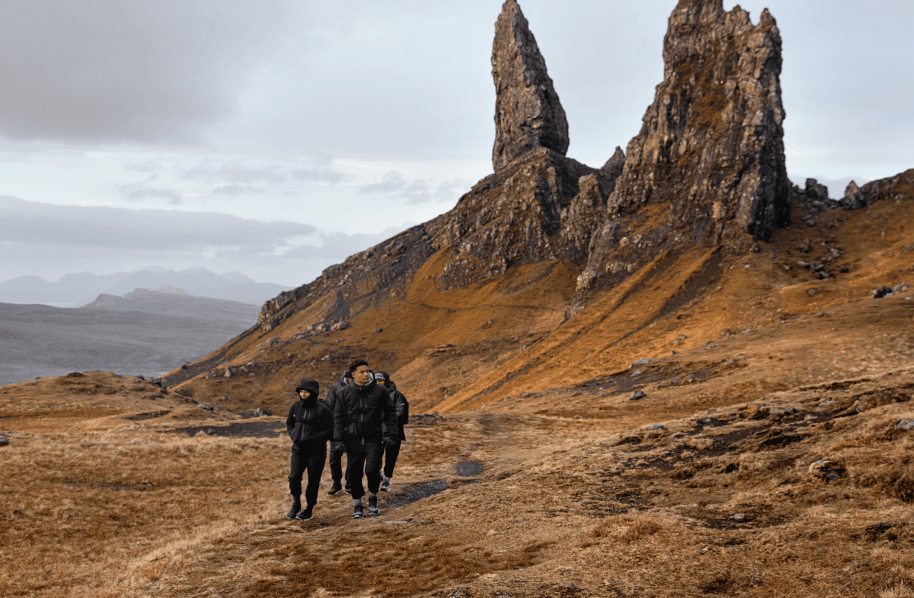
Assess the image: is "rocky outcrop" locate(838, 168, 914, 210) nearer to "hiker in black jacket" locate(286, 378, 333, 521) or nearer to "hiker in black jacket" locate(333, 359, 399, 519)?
"hiker in black jacket" locate(333, 359, 399, 519)

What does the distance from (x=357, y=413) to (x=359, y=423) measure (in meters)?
0.25

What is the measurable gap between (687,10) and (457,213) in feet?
219

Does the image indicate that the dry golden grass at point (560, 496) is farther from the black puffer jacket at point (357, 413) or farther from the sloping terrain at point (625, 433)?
the black puffer jacket at point (357, 413)

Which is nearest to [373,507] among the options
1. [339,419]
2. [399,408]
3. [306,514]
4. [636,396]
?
[306,514]

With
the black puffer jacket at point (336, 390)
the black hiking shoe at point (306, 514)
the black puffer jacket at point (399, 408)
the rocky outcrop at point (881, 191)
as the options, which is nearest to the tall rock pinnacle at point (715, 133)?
the rocky outcrop at point (881, 191)

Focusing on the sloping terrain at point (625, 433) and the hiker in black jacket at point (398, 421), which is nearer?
the sloping terrain at point (625, 433)

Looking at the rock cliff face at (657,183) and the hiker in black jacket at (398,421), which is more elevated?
the rock cliff face at (657,183)

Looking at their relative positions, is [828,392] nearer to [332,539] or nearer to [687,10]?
[332,539]

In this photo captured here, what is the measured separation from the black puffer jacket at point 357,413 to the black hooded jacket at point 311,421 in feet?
1.39

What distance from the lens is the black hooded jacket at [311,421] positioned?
42.5ft

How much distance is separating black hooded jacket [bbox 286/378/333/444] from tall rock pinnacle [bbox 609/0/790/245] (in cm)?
7605

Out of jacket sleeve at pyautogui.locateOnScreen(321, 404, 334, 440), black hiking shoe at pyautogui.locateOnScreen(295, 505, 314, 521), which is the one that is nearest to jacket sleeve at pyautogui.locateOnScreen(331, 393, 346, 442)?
jacket sleeve at pyautogui.locateOnScreen(321, 404, 334, 440)

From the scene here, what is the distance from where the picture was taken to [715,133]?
8219 cm

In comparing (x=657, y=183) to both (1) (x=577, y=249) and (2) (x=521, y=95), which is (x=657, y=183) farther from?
(2) (x=521, y=95)
